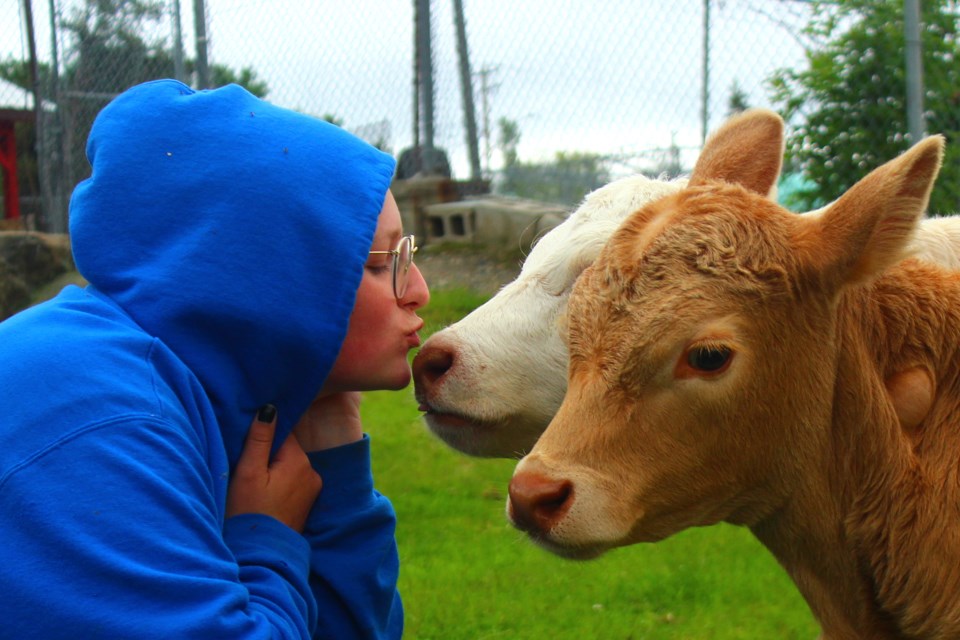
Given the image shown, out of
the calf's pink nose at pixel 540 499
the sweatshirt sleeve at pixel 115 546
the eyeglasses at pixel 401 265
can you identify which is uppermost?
the eyeglasses at pixel 401 265

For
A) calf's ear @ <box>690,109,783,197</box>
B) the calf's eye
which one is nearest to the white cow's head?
calf's ear @ <box>690,109,783,197</box>

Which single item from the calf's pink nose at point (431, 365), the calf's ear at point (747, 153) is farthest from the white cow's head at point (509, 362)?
the calf's ear at point (747, 153)

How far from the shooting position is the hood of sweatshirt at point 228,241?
2.14 meters

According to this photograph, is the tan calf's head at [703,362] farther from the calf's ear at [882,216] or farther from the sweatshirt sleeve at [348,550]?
the sweatshirt sleeve at [348,550]

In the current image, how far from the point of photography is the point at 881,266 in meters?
2.41

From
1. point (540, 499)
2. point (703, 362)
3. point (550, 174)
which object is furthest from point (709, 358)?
point (550, 174)

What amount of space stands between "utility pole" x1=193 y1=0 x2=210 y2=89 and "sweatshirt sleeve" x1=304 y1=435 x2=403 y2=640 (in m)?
6.76

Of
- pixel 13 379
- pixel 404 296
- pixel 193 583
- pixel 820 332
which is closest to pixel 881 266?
pixel 820 332

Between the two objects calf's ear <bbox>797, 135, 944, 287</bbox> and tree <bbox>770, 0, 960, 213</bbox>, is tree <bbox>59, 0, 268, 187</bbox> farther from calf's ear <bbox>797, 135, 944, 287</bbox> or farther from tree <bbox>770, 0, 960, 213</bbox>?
calf's ear <bbox>797, 135, 944, 287</bbox>

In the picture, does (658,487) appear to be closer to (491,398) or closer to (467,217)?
(491,398)

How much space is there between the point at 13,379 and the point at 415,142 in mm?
7689

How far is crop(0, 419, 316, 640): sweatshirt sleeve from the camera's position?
172 centimetres

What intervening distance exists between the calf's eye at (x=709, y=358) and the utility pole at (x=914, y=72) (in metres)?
4.23

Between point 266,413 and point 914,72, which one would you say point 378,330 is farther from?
point 914,72
